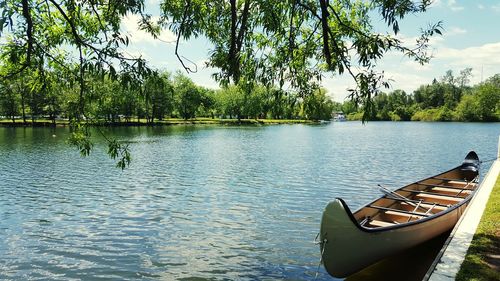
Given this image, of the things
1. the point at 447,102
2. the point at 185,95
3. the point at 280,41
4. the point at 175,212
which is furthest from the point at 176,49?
the point at 447,102

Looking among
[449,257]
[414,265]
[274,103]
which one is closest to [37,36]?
[274,103]

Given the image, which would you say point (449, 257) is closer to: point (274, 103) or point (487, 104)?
point (274, 103)

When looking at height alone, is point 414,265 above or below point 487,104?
below

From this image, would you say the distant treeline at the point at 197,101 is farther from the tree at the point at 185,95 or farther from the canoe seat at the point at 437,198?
the canoe seat at the point at 437,198

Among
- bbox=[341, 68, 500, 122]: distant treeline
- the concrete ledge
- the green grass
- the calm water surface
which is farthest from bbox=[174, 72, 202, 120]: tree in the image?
the green grass

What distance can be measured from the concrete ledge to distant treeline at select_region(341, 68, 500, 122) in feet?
339

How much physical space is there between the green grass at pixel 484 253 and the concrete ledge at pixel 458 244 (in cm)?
11

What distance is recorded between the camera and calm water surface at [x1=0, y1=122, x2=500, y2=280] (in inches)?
392

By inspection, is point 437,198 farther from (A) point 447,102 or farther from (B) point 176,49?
(A) point 447,102

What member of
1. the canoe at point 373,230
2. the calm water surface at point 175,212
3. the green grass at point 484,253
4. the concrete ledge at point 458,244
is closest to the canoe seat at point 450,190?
the concrete ledge at point 458,244

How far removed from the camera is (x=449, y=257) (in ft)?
24.3

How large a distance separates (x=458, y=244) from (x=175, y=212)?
10.4 m

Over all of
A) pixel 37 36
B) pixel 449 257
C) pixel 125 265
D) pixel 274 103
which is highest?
pixel 37 36

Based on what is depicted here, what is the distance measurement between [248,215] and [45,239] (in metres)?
7.04
